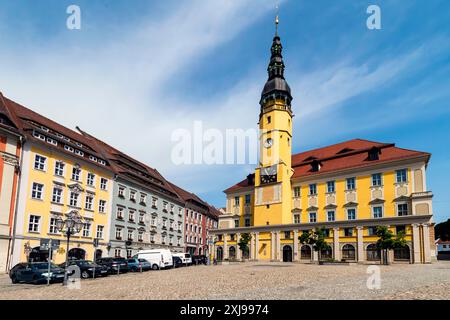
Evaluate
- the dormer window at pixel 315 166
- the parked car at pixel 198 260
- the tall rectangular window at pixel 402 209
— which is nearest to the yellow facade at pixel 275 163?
the dormer window at pixel 315 166

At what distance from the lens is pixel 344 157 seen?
171ft

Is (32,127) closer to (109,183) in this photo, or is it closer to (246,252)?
(109,183)

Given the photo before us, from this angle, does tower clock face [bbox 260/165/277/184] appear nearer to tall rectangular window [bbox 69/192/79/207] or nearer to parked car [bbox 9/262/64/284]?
tall rectangular window [bbox 69/192/79/207]

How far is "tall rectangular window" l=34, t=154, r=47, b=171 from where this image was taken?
1374 inches

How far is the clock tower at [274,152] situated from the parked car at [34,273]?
3558 cm

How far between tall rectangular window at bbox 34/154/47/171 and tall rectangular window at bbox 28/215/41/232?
15.7 ft

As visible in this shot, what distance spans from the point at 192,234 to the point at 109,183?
84.4 ft

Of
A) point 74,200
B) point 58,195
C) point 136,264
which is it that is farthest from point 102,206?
point 136,264

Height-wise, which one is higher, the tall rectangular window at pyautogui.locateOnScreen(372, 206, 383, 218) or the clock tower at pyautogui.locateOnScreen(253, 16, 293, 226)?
the clock tower at pyautogui.locateOnScreen(253, 16, 293, 226)

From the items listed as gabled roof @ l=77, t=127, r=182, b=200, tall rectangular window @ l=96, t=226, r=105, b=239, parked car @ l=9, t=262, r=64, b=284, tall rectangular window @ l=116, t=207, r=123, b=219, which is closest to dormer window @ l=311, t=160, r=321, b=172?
gabled roof @ l=77, t=127, r=182, b=200

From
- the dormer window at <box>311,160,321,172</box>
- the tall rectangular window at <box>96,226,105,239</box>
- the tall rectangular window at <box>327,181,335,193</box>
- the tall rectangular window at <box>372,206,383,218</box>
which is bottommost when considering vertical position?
the tall rectangular window at <box>96,226,105,239</box>

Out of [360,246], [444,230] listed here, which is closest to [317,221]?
[360,246]

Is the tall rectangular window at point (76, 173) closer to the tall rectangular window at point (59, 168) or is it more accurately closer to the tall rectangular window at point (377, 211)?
the tall rectangular window at point (59, 168)

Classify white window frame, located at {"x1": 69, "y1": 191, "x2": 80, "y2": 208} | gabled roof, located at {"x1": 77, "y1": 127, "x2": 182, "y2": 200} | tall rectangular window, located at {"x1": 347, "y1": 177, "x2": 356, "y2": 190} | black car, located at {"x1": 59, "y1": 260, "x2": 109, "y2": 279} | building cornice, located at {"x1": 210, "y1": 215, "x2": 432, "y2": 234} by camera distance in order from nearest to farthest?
1. black car, located at {"x1": 59, "y1": 260, "x2": 109, "y2": 279}
2. white window frame, located at {"x1": 69, "y1": 191, "x2": 80, "y2": 208}
3. building cornice, located at {"x1": 210, "y1": 215, "x2": 432, "y2": 234}
4. tall rectangular window, located at {"x1": 347, "y1": 177, "x2": 356, "y2": 190}
5. gabled roof, located at {"x1": 77, "y1": 127, "x2": 182, "y2": 200}
